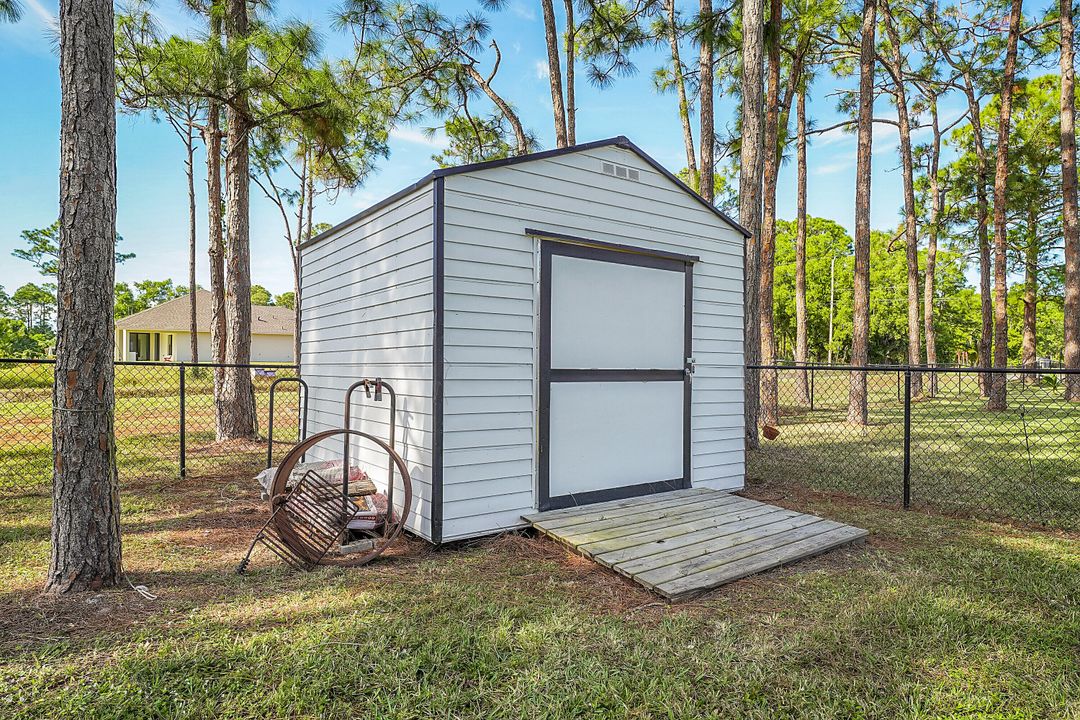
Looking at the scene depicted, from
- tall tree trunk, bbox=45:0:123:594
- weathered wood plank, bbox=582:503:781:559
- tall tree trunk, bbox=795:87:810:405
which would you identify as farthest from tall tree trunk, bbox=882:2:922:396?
tall tree trunk, bbox=45:0:123:594

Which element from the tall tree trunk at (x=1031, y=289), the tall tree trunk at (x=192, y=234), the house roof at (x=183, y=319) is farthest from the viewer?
the house roof at (x=183, y=319)

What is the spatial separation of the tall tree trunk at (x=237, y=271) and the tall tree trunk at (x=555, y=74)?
4473mm

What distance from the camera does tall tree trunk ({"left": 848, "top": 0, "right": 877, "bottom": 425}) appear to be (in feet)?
30.5

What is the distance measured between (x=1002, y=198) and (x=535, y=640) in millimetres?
15158

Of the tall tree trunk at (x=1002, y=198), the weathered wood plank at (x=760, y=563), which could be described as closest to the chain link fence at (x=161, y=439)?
the weathered wood plank at (x=760, y=563)

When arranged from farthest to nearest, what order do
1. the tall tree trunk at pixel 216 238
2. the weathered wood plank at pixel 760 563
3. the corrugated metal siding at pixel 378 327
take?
the tall tree trunk at pixel 216 238, the corrugated metal siding at pixel 378 327, the weathered wood plank at pixel 760 563

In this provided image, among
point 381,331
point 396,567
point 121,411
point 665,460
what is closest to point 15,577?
point 396,567

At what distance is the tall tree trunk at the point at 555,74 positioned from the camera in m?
9.31

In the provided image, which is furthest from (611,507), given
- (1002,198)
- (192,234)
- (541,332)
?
(192,234)

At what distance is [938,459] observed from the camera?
6.55 meters

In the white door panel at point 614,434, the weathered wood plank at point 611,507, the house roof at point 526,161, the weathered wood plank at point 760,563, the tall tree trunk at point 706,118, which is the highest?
the tall tree trunk at point 706,118

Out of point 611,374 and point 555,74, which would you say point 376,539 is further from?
point 555,74

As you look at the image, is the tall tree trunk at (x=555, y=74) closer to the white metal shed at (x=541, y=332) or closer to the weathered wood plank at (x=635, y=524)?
the white metal shed at (x=541, y=332)

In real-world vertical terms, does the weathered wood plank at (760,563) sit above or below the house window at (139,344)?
below
